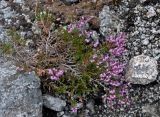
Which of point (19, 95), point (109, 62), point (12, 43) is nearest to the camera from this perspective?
point (19, 95)

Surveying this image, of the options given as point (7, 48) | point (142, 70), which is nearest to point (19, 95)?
point (7, 48)

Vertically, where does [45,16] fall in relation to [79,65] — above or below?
above

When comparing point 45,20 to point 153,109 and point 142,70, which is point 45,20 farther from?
point 153,109

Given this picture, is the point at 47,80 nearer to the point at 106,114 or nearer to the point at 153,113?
the point at 106,114

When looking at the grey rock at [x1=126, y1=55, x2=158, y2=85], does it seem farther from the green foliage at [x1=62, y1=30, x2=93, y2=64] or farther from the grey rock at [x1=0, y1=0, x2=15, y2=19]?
the grey rock at [x1=0, y1=0, x2=15, y2=19]

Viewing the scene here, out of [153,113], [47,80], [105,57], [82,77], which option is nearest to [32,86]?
[47,80]

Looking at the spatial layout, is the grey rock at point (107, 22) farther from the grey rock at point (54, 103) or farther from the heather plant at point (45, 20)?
the grey rock at point (54, 103)

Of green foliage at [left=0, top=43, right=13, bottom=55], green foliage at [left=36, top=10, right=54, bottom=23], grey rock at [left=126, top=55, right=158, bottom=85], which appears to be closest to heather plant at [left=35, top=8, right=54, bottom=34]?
green foliage at [left=36, top=10, right=54, bottom=23]

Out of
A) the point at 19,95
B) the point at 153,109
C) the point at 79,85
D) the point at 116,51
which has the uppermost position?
the point at 116,51
